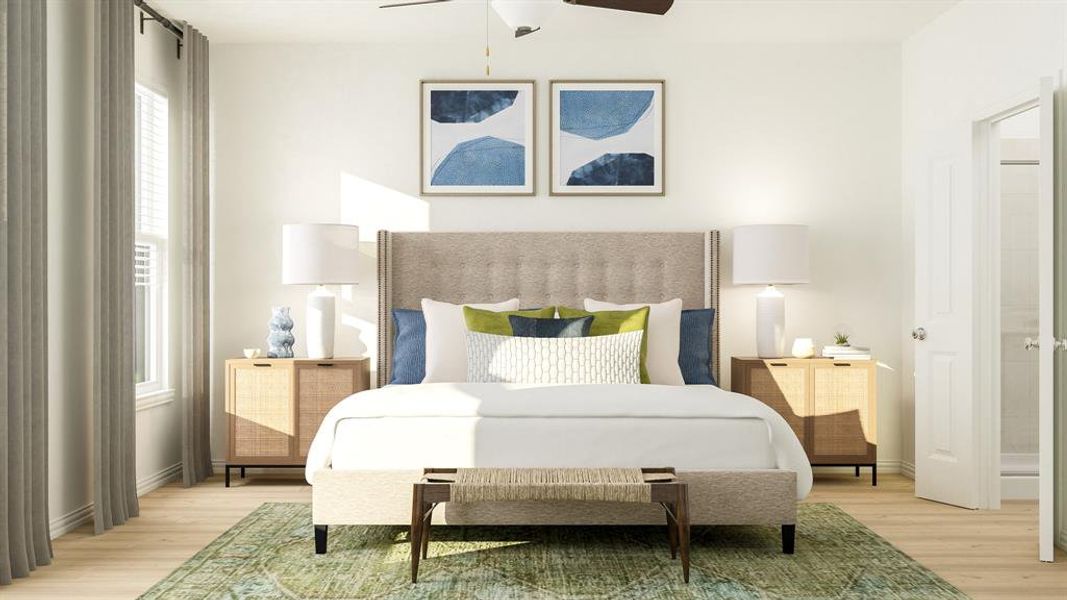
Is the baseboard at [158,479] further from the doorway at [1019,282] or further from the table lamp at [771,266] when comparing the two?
the doorway at [1019,282]

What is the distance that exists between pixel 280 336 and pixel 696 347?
2.48m

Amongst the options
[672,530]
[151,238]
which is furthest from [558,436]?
[151,238]

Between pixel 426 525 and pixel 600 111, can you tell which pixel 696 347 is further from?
pixel 426 525

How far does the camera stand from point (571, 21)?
17.0 ft

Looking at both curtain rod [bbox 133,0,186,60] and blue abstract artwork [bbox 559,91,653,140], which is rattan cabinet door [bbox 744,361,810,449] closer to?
blue abstract artwork [bbox 559,91,653,140]

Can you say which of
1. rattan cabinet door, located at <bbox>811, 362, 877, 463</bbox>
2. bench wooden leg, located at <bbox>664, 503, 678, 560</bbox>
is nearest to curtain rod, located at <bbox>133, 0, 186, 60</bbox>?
bench wooden leg, located at <bbox>664, 503, 678, 560</bbox>

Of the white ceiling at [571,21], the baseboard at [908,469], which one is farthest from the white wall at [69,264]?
the baseboard at [908,469]

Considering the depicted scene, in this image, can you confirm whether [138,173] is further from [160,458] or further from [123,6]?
[160,458]

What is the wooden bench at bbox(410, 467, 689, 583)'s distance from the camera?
3154 millimetres

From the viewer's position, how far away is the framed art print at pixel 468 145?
5.55 m

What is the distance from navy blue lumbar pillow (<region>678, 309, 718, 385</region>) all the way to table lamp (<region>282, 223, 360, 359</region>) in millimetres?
1999

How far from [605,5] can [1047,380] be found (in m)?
2.41

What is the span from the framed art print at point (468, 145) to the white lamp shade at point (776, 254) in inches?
56.8

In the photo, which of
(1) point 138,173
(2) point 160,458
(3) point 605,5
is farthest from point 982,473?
(1) point 138,173
